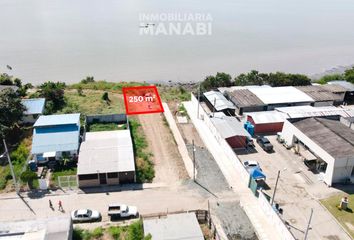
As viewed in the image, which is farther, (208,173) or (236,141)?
(236,141)

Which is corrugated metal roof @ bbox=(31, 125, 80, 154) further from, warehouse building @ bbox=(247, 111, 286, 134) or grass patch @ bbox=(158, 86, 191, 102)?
warehouse building @ bbox=(247, 111, 286, 134)

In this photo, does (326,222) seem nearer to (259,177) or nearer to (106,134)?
(259,177)

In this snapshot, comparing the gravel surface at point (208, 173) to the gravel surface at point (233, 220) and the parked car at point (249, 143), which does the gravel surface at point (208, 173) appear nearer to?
the gravel surface at point (233, 220)

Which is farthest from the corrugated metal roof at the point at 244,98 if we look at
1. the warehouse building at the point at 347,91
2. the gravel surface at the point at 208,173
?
the warehouse building at the point at 347,91

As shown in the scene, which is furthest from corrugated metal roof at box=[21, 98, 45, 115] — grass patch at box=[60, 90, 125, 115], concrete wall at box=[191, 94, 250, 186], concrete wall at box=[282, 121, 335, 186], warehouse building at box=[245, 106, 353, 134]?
concrete wall at box=[282, 121, 335, 186]

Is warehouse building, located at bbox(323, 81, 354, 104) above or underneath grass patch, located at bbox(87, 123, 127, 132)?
above

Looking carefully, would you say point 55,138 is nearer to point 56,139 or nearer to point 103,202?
point 56,139

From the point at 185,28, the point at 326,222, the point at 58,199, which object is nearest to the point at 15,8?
the point at 185,28

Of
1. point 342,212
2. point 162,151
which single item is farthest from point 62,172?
point 342,212
